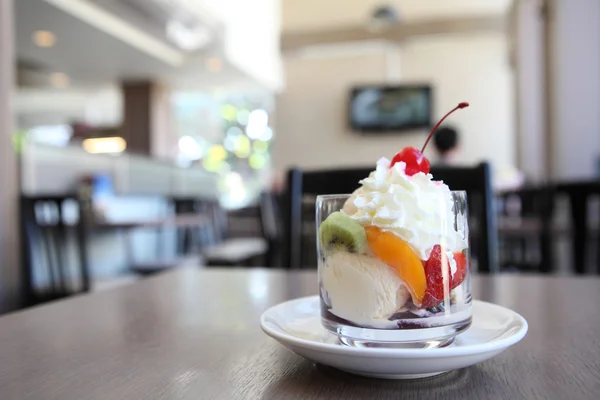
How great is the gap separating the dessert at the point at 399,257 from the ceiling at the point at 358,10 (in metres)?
7.25

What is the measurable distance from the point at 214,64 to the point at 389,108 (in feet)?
8.20

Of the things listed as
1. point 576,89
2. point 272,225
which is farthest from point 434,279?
point 576,89

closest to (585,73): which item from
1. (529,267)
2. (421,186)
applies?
(529,267)

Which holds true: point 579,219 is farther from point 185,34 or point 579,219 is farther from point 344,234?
point 185,34

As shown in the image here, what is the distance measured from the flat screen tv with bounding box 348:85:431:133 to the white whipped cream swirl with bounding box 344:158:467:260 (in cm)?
711

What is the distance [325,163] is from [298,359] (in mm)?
7569

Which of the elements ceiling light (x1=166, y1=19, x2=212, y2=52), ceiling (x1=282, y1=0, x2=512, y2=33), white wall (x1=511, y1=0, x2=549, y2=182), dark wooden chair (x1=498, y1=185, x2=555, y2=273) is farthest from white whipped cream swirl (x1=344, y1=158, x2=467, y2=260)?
ceiling (x1=282, y1=0, x2=512, y2=33)

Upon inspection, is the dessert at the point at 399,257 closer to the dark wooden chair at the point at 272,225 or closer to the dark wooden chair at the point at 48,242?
the dark wooden chair at the point at 48,242

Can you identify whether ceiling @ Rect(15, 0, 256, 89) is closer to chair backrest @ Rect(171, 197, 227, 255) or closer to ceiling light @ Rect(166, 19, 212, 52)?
ceiling light @ Rect(166, 19, 212, 52)

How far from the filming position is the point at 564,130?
4.63m

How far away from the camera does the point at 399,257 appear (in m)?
0.48

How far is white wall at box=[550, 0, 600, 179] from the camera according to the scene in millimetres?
4523

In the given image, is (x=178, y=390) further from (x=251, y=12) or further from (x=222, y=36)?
(x=251, y=12)

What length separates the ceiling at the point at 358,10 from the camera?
7250 millimetres
